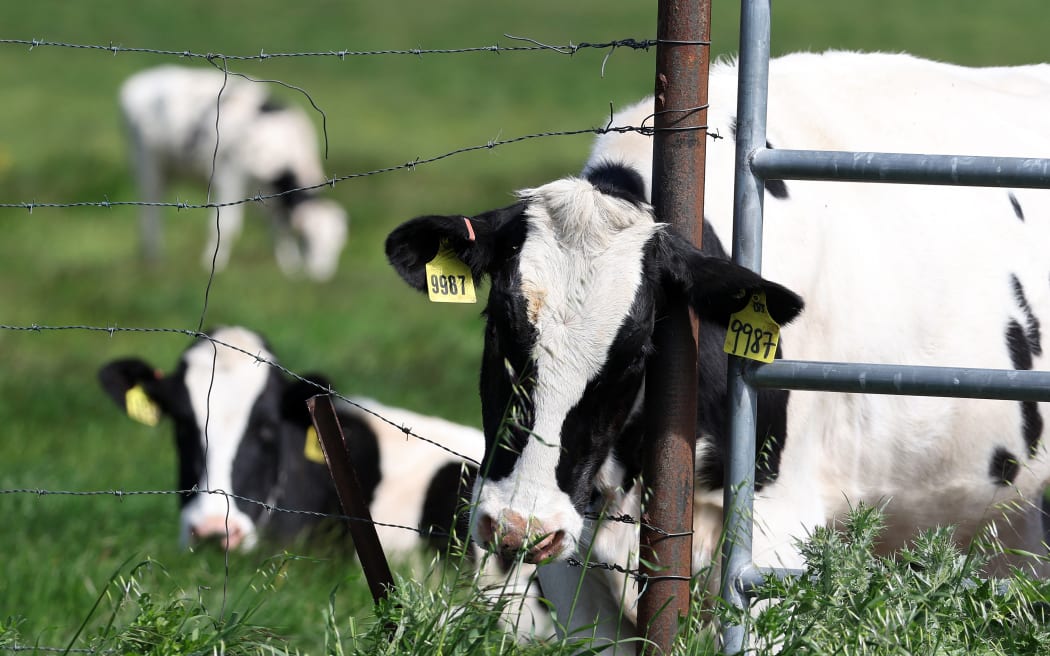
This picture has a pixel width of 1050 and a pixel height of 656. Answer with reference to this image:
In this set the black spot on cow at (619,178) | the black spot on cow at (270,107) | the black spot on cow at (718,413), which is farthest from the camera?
the black spot on cow at (270,107)

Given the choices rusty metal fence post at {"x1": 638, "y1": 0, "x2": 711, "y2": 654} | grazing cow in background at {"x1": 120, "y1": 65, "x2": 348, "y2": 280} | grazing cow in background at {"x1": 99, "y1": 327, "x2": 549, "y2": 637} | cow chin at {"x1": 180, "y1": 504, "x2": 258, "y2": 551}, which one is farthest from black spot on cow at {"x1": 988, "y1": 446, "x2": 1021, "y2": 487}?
grazing cow in background at {"x1": 120, "y1": 65, "x2": 348, "y2": 280}

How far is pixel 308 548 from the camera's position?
599 cm

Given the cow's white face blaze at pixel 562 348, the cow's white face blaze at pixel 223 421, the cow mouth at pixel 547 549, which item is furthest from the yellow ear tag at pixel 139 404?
the cow mouth at pixel 547 549

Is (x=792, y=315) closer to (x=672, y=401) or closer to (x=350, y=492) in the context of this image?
(x=672, y=401)

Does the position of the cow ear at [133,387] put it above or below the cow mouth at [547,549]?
below

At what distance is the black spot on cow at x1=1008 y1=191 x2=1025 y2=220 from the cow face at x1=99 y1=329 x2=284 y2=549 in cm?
339

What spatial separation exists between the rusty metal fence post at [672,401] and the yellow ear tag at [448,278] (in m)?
0.59

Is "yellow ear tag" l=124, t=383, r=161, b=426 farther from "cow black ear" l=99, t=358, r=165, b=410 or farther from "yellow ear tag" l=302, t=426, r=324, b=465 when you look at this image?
"yellow ear tag" l=302, t=426, r=324, b=465

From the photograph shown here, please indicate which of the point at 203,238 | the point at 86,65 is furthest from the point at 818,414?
the point at 86,65

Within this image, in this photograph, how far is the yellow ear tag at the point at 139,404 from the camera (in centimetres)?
626

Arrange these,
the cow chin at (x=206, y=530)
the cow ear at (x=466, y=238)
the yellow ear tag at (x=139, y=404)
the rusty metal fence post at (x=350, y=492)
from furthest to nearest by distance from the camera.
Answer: the yellow ear tag at (x=139, y=404) → the cow chin at (x=206, y=530) → the cow ear at (x=466, y=238) → the rusty metal fence post at (x=350, y=492)

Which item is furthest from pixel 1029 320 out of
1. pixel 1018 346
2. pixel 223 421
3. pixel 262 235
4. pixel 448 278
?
pixel 262 235

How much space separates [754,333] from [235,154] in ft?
56.6

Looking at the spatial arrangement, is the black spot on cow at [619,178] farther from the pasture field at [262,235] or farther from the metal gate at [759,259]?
the metal gate at [759,259]
